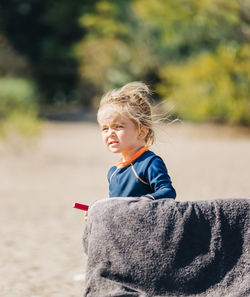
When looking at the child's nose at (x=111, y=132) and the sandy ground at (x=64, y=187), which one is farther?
the sandy ground at (x=64, y=187)

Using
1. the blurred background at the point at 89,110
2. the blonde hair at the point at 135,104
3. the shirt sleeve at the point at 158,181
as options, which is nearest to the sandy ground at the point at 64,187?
the blurred background at the point at 89,110

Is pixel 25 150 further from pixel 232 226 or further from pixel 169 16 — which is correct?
pixel 232 226

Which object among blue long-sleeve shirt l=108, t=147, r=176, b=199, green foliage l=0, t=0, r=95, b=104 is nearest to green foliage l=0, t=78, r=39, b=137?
blue long-sleeve shirt l=108, t=147, r=176, b=199

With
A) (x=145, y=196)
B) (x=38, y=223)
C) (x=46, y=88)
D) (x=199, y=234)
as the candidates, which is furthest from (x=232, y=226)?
(x=46, y=88)

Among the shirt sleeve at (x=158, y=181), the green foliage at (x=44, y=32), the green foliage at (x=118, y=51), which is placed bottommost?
the shirt sleeve at (x=158, y=181)

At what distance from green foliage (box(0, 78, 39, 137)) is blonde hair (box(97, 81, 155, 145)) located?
9.17 m

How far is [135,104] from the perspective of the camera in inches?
116

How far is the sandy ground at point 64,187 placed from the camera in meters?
4.02

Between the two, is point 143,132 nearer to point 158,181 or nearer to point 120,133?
point 120,133

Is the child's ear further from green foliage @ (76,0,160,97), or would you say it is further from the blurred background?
green foliage @ (76,0,160,97)

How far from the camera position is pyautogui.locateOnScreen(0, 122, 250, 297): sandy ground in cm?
402

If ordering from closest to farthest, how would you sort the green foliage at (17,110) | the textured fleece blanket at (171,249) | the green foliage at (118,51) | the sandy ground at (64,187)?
the textured fleece blanket at (171,249), the sandy ground at (64,187), the green foliage at (17,110), the green foliage at (118,51)

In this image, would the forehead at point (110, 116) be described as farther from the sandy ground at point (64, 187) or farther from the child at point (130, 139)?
the sandy ground at point (64, 187)

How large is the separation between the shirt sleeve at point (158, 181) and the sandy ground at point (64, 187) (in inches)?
16.4
